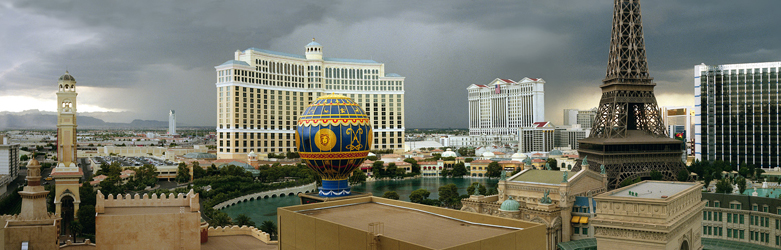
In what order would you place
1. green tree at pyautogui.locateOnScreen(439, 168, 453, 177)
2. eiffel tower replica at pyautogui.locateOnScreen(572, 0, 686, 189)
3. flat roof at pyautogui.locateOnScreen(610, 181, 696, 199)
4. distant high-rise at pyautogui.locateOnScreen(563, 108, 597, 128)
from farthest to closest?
distant high-rise at pyautogui.locateOnScreen(563, 108, 597, 128) → green tree at pyautogui.locateOnScreen(439, 168, 453, 177) → eiffel tower replica at pyautogui.locateOnScreen(572, 0, 686, 189) → flat roof at pyautogui.locateOnScreen(610, 181, 696, 199)

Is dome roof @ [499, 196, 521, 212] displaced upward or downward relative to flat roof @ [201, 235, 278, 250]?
upward

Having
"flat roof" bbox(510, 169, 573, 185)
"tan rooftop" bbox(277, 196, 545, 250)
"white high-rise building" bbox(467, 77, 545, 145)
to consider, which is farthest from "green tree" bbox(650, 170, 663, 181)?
"white high-rise building" bbox(467, 77, 545, 145)

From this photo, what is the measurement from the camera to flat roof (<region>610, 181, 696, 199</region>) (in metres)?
23.1

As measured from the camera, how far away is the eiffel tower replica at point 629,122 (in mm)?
45656

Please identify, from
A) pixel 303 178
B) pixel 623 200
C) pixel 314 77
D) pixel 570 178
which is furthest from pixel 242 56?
pixel 623 200

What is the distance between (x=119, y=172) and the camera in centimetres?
5875

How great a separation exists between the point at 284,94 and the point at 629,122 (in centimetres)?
5806

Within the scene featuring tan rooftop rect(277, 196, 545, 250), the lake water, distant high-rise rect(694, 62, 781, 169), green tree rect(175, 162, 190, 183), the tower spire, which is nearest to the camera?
tan rooftop rect(277, 196, 545, 250)

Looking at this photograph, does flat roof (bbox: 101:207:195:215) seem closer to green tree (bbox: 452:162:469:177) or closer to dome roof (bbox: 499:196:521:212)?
dome roof (bbox: 499:196:521:212)

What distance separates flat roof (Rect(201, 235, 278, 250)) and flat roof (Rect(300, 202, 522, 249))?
8.52 meters

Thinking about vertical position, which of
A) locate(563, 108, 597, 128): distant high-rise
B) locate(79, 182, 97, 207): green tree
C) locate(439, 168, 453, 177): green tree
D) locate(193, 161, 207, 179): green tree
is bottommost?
locate(439, 168, 453, 177): green tree

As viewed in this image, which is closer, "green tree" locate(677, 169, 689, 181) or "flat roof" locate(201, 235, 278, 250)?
"flat roof" locate(201, 235, 278, 250)

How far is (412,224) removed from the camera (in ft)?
38.2

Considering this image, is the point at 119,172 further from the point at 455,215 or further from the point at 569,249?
the point at 455,215
